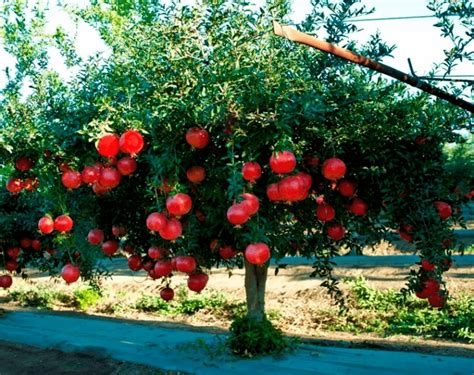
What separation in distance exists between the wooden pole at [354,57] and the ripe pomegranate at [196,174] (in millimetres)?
1375

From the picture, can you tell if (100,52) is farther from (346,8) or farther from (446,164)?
(446,164)

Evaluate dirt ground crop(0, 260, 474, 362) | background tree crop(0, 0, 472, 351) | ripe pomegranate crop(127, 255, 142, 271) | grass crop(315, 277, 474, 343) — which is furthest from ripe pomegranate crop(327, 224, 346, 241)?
grass crop(315, 277, 474, 343)

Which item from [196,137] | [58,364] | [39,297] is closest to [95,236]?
[196,137]

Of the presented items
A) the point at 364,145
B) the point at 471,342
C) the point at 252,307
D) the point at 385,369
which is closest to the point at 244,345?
the point at 252,307

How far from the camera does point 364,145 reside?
3424 mm

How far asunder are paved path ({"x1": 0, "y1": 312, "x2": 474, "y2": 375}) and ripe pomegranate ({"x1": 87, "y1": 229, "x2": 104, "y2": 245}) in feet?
4.06

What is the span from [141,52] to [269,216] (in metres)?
1.22

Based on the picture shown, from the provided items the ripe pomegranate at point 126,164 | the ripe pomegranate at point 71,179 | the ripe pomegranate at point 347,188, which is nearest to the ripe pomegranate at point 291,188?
the ripe pomegranate at point 347,188

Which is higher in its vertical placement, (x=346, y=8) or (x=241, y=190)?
(x=346, y=8)

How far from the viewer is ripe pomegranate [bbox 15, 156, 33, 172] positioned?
386cm

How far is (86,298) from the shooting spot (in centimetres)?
958

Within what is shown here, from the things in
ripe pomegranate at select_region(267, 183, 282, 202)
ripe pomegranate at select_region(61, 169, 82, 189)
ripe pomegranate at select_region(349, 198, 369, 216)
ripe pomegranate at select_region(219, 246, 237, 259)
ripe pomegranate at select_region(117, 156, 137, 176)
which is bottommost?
ripe pomegranate at select_region(219, 246, 237, 259)

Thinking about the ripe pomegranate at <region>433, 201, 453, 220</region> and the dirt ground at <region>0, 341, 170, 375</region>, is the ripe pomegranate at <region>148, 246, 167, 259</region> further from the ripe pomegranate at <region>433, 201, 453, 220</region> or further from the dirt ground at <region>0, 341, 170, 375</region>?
the ripe pomegranate at <region>433, 201, 453, 220</region>

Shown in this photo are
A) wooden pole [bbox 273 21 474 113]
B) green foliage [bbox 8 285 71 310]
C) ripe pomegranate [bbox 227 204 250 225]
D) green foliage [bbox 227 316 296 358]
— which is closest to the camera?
wooden pole [bbox 273 21 474 113]
